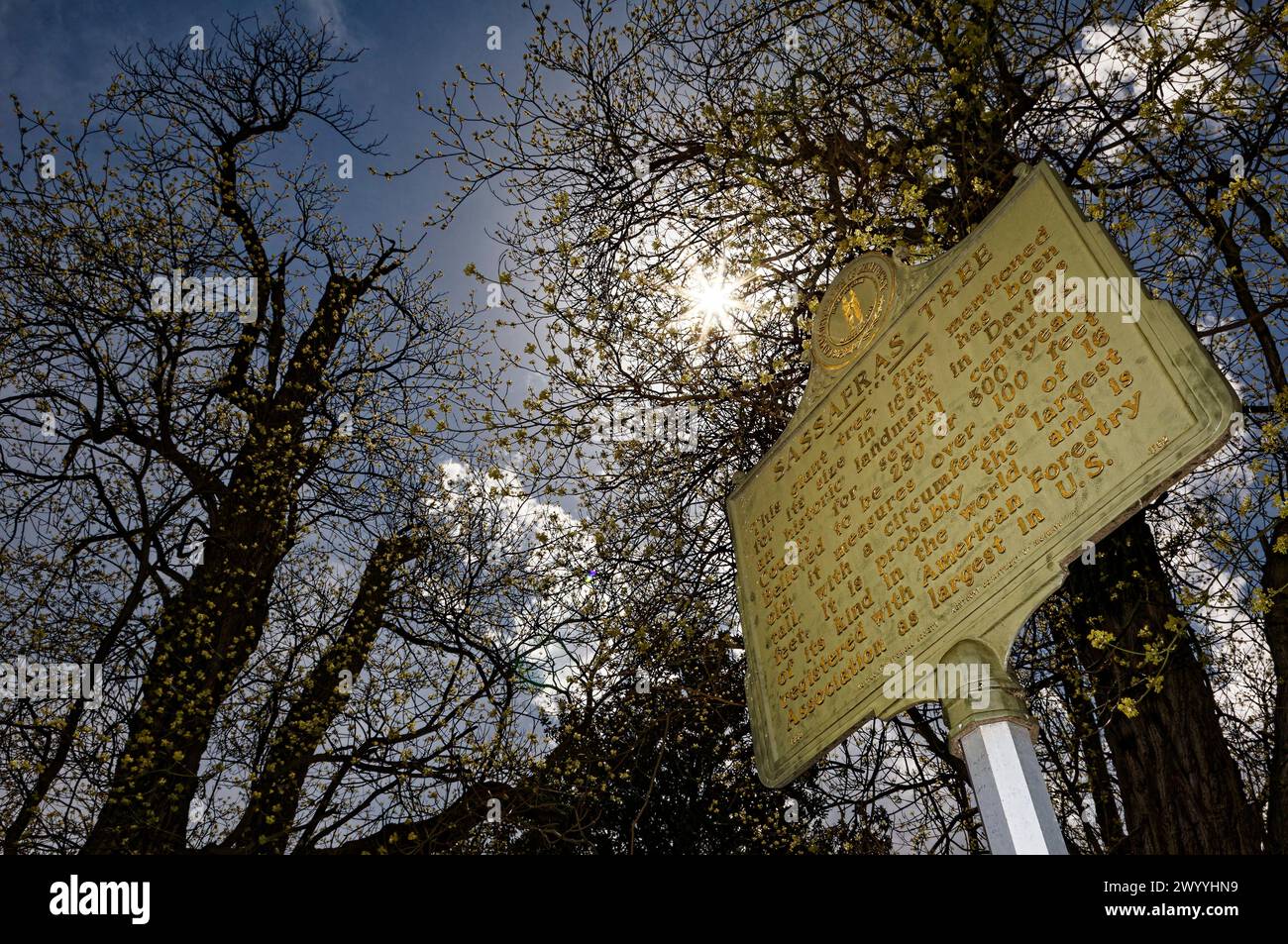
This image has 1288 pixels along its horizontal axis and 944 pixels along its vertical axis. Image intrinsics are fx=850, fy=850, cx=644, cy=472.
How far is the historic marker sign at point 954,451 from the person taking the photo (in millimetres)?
3363

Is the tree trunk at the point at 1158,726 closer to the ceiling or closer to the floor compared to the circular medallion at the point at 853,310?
closer to the floor

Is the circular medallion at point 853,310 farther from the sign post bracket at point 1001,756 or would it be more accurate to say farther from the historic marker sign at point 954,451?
the sign post bracket at point 1001,756

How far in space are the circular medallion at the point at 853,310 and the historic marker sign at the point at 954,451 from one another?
0.01 m

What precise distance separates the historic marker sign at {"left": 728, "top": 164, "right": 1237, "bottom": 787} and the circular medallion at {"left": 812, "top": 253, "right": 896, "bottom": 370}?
0.04 feet

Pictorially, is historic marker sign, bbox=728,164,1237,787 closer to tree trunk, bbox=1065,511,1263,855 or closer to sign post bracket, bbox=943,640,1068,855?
sign post bracket, bbox=943,640,1068,855

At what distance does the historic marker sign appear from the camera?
132 inches

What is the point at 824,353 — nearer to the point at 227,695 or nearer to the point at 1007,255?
the point at 1007,255

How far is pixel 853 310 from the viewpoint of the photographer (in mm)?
5184

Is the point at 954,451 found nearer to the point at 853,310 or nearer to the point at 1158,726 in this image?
the point at 853,310

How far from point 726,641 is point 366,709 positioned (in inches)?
170

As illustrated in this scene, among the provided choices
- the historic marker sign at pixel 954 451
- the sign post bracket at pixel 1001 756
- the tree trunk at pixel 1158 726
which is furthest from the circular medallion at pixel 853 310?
the tree trunk at pixel 1158 726

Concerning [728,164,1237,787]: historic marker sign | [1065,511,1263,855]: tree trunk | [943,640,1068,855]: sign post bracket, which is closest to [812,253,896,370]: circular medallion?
[728,164,1237,787]: historic marker sign

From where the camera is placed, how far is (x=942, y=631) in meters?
3.75
